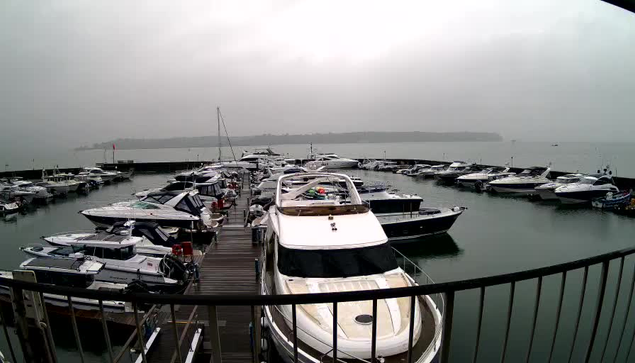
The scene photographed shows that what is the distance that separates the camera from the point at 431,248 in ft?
62.1

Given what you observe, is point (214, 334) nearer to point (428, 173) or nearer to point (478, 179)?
point (478, 179)

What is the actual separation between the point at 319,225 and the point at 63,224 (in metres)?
25.6

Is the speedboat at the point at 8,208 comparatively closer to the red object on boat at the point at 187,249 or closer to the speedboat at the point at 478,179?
the red object on boat at the point at 187,249

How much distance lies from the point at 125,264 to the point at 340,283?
8.90 meters

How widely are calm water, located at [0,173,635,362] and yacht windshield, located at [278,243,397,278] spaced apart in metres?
4.80

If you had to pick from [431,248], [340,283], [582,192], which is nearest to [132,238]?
[340,283]

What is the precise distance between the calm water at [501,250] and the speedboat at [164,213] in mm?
4380

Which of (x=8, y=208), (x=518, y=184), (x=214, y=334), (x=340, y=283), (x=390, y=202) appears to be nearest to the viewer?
(x=214, y=334)

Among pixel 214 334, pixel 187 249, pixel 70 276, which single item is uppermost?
pixel 214 334

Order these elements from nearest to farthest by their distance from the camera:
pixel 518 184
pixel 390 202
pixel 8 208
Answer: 1. pixel 390 202
2. pixel 8 208
3. pixel 518 184

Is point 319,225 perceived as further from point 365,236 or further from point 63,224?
point 63,224

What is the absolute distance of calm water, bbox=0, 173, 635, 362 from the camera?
33.1 ft

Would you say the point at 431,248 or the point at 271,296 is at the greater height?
the point at 271,296

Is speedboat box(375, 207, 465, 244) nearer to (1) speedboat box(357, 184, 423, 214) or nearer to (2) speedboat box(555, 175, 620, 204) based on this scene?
(1) speedboat box(357, 184, 423, 214)
